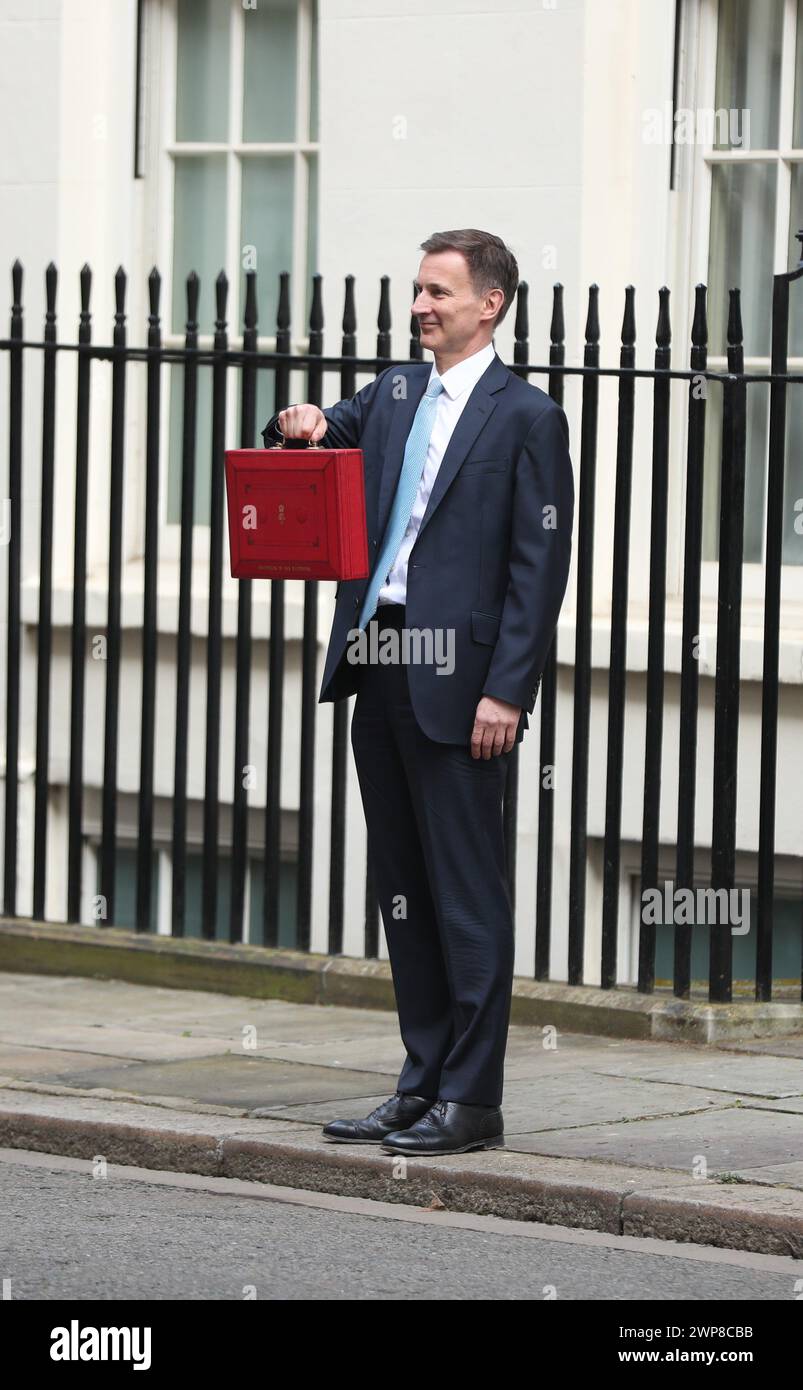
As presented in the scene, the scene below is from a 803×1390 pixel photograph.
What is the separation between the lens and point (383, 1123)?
5898 millimetres

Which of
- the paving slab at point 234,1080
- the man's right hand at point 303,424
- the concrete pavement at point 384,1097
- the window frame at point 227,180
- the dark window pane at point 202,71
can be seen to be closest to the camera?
the concrete pavement at point 384,1097

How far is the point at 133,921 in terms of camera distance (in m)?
9.88

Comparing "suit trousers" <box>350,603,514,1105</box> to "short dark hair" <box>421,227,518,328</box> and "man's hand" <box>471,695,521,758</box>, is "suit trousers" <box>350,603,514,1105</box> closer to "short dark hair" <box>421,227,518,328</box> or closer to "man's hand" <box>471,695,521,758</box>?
"man's hand" <box>471,695,521,758</box>

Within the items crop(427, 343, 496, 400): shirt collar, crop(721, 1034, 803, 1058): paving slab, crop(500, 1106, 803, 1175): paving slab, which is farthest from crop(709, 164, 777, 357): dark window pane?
crop(500, 1106, 803, 1175): paving slab

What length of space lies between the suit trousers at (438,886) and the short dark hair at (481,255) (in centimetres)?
81

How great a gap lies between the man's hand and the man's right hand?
77 centimetres

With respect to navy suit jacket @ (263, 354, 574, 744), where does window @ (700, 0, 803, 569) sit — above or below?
above

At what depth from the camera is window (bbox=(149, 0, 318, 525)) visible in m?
9.59

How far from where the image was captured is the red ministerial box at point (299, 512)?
18.5 feet

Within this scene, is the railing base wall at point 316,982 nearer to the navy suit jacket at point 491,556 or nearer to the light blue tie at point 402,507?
the navy suit jacket at point 491,556

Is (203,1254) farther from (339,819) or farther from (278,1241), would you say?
(339,819)

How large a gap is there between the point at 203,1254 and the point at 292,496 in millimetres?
1808

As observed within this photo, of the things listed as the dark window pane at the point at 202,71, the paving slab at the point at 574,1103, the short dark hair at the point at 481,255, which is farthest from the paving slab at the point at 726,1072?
the dark window pane at the point at 202,71
